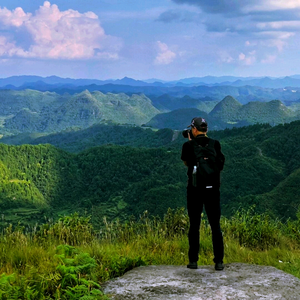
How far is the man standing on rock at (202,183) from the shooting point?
6.00 metres

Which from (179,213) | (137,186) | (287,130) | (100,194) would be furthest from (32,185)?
(179,213)

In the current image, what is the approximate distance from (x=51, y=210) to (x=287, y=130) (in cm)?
11246

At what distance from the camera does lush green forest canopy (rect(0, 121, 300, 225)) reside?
105375 millimetres

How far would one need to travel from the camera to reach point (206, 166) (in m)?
6.03

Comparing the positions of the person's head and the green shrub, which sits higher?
the person's head

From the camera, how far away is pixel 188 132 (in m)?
6.66

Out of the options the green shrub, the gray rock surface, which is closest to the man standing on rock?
the gray rock surface

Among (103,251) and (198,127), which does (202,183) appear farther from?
(103,251)

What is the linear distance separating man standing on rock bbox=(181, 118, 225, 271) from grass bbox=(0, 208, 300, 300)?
895mm

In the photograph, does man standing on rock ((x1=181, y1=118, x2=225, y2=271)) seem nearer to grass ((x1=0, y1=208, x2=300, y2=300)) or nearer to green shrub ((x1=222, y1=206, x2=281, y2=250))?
grass ((x1=0, y1=208, x2=300, y2=300))

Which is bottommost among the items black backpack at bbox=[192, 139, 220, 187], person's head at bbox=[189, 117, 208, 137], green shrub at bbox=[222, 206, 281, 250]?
green shrub at bbox=[222, 206, 281, 250]

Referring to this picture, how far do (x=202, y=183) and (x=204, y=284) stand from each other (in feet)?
5.92

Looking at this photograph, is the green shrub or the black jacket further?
the green shrub

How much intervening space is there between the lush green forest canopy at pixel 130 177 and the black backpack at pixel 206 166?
7302 centimetres
